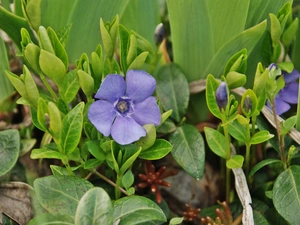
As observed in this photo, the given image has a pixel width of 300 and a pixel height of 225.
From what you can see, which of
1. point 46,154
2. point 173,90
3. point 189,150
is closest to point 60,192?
point 46,154

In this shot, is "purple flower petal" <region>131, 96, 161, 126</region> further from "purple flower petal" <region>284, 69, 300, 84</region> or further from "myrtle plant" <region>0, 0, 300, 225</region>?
"purple flower petal" <region>284, 69, 300, 84</region>

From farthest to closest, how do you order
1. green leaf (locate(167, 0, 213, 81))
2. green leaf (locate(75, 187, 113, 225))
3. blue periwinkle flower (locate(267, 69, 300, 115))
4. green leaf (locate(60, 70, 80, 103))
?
blue periwinkle flower (locate(267, 69, 300, 115)), green leaf (locate(167, 0, 213, 81)), green leaf (locate(60, 70, 80, 103)), green leaf (locate(75, 187, 113, 225))

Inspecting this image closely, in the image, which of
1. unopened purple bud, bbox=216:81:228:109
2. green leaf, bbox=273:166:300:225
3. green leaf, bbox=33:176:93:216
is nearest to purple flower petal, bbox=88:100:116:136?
green leaf, bbox=33:176:93:216

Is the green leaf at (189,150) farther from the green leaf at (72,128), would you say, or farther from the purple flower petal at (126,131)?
the green leaf at (72,128)

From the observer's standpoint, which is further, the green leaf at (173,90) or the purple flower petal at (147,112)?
the green leaf at (173,90)

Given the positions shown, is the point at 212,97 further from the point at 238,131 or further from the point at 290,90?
the point at 290,90

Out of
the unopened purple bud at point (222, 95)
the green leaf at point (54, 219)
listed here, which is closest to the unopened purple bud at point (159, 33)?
the unopened purple bud at point (222, 95)

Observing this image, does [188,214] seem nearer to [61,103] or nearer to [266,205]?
[266,205]
